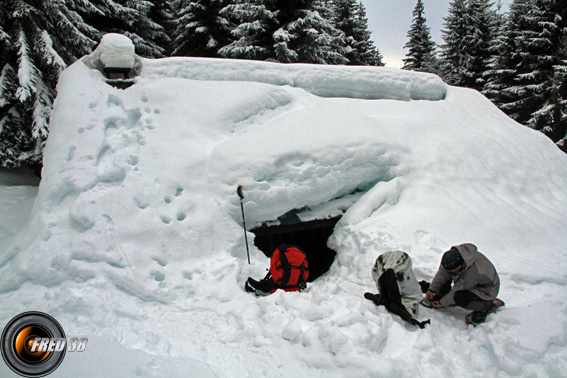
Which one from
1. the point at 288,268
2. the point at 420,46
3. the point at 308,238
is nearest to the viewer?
the point at 288,268

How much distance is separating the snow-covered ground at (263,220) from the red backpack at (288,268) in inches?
9.9

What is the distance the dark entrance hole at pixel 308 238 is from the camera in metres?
5.20

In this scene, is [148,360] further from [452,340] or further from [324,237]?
[324,237]

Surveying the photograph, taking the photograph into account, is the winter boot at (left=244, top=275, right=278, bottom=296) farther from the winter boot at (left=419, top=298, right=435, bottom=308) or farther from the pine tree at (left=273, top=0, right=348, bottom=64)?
the pine tree at (left=273, top=0, right=348, bottom=64)

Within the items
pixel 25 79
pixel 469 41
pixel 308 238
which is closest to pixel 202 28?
pixel 25 79

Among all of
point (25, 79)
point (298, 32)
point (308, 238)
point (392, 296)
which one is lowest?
point (308, 238)

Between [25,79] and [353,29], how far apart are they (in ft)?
76.4

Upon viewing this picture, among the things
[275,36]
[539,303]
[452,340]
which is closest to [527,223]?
[539,303]

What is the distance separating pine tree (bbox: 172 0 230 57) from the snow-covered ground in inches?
415

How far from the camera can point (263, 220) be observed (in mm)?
4988

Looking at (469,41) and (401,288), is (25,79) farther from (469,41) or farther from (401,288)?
(469,41)

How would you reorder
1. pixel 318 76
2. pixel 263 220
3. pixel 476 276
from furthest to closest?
pixel 318 76 → pixel 263 220 → pixel 476 276

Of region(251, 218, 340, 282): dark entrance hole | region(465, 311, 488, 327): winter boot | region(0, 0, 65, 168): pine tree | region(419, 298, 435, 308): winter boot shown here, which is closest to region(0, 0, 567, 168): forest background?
region(0, 0, 65, 168): pine tree

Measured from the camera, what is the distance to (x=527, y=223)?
17.2ft
